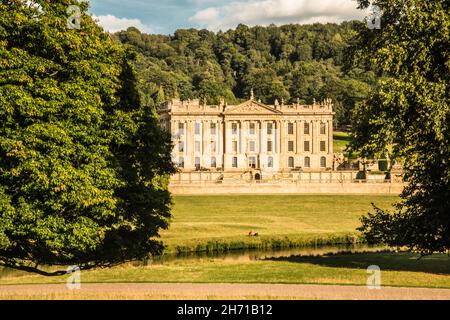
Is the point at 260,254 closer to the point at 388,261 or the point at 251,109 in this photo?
the point at 388,261

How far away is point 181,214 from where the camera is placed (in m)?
54.6

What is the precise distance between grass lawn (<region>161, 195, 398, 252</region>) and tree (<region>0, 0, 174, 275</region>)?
16.0 meters

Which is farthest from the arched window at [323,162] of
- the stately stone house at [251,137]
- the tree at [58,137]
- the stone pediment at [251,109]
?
the tree at [58,137]

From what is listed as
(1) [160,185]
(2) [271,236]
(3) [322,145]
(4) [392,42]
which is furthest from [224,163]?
(4) [392,42]

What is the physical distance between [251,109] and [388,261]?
7209 cm

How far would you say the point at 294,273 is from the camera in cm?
2395

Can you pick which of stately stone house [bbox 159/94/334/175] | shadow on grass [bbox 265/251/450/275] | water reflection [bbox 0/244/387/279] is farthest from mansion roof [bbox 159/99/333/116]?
shadow on grass [bbox 265/251/450/275]

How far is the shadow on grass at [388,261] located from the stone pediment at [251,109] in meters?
68.5

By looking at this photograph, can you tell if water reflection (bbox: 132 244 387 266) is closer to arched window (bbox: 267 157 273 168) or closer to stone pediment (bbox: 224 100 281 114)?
arched window (bbox: 267 157 273 168)

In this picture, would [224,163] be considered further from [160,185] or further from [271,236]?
[160,185]

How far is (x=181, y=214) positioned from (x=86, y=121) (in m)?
34.0

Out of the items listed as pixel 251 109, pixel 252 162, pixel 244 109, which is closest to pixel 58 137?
pixel 244 109

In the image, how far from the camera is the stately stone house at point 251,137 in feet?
325

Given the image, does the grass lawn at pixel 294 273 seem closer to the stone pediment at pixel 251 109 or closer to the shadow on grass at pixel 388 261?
the shadow on grass at pixel 388 261
